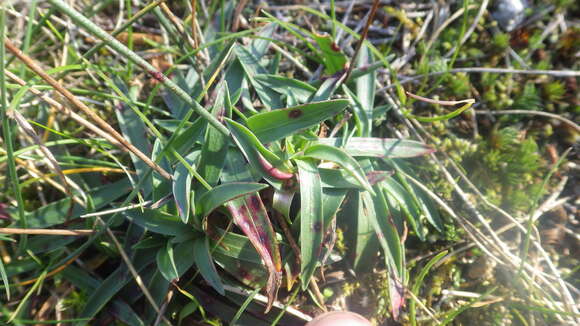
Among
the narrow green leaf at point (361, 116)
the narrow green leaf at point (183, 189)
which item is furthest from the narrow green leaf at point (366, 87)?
the narrow green leaf at point (183, 189)

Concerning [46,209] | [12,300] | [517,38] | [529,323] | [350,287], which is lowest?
[529,323]

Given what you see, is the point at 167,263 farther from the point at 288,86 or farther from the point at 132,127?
the point at 288,86

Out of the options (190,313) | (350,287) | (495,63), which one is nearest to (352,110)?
(350,287)

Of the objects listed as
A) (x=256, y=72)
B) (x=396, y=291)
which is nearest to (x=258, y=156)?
(x=256, y=72)

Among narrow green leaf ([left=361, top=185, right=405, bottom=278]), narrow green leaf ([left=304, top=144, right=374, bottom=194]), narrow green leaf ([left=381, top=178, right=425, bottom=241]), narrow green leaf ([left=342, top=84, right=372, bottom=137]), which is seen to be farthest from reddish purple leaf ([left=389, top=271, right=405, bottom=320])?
narrow green leaf ([left=342, top=84, right=372, bottom=137])

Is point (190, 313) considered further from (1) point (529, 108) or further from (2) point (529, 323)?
(1) point (529, 108)

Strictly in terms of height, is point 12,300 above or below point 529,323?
above
